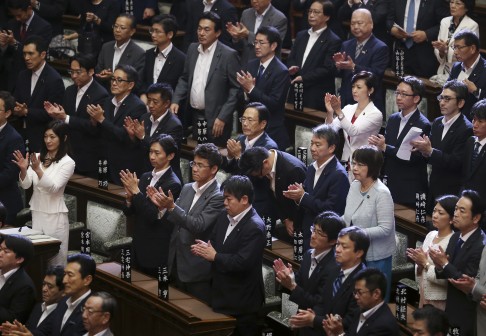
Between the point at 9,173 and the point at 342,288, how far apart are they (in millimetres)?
2444

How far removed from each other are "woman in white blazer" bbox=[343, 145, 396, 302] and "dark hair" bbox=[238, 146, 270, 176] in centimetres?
58

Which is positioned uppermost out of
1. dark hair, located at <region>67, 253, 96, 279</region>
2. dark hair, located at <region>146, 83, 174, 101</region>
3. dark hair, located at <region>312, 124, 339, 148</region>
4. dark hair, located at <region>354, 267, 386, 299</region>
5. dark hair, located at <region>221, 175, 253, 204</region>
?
dark hair, located at <region>146, 83, 174, 101</region>

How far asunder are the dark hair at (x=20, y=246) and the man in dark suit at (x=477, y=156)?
2257 millimetres

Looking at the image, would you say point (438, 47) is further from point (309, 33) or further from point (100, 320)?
point (100, 320)

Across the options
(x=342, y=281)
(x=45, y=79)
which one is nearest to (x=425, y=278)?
(x=342, y=281)

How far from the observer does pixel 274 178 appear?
618 cm

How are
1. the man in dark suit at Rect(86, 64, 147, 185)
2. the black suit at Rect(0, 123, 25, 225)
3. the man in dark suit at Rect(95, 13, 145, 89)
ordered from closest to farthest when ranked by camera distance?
the black suit at Rect(0, 123, 25, 225), the man in dark suit at Rect(86, 64, 147, 185), the man in dark suit at Rect(95, 13, 145, 89)

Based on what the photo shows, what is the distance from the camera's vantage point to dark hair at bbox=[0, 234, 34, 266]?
5.71 metres

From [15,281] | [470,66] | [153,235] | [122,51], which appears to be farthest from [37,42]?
[470,66]

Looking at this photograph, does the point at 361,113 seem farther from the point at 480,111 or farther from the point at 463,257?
the point at 463,257

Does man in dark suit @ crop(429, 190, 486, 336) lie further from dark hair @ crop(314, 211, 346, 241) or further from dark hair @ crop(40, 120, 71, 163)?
dark hair @ crop(40, 120, 71, 163)

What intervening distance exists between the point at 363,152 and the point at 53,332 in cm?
169

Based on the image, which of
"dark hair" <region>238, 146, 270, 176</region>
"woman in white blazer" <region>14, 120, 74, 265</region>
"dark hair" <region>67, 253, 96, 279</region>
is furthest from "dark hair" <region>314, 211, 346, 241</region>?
"woman in white blazer" <region>14, 120, 74, 265</region>

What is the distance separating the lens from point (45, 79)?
7684mm
